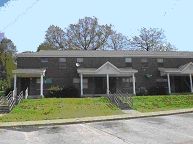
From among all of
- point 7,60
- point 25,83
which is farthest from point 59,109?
point 7,60

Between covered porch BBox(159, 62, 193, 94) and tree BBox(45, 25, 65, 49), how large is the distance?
2922 centimetres

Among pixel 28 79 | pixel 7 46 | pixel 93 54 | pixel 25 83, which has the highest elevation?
pixel 7 46

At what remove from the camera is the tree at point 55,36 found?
69.1 m

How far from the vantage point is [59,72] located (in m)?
43.0

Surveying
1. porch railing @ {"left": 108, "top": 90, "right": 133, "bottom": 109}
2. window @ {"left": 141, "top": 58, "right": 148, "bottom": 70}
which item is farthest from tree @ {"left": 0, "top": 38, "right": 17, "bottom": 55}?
porch railing @ {"left": 108, "top": 90, "right": 133, "bottom": 109}

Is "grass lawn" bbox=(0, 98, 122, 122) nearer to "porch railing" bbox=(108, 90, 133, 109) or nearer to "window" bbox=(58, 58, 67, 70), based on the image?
"porch railing" bbox=(108, 90, 133, 109)

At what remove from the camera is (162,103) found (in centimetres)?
3384

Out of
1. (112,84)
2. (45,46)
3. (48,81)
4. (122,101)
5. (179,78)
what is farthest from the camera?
(45,46)

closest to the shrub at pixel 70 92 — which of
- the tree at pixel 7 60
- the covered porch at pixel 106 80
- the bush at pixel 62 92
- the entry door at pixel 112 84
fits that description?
the bush at pixel 62 92

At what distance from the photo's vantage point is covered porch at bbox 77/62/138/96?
41750 millimetres

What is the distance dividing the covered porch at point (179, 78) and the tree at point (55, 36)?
29.2 meters

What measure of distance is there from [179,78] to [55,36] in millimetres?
31642

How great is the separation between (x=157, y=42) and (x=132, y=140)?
59.8 meters

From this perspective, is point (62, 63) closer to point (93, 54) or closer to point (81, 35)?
point (93, 54)
